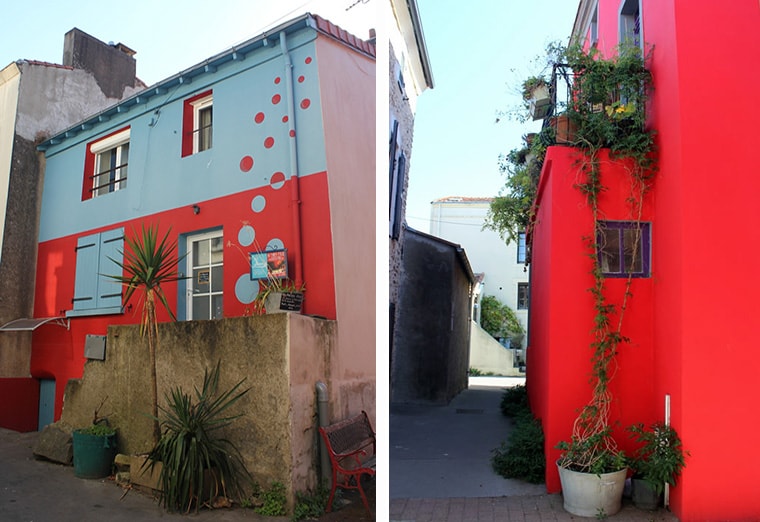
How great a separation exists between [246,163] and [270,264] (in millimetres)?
895

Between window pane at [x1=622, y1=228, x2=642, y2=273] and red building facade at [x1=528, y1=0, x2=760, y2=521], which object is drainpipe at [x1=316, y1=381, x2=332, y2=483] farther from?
window pane at [x1=622, y1=228, x2=642, y2=273]

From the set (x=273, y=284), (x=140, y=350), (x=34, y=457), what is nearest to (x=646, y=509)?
(x=273, y=284)

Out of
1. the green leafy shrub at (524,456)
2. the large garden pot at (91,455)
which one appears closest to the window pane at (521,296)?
the green leafy shrub at (524,456)

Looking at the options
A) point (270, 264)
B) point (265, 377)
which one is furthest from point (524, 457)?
point (270, 264)

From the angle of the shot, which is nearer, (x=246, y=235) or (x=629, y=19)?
(x=246, y=235)

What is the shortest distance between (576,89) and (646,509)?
3.33 meters

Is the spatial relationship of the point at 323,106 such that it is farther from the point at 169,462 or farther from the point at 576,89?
the point at 169,462

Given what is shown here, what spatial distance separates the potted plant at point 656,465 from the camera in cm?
384

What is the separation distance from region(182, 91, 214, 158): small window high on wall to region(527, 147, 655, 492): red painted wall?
9.81 feet

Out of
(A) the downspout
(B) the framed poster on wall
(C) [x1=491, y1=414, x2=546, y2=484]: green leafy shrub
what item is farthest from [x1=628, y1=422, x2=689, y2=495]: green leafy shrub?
(B) the framed poster on wall

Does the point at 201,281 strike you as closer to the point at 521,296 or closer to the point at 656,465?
the point at 656,465

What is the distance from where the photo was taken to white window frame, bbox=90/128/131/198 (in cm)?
572

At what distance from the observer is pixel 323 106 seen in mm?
4355

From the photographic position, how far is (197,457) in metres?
3.81
